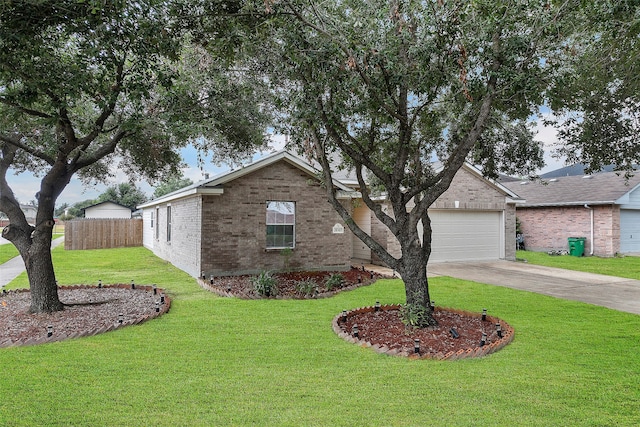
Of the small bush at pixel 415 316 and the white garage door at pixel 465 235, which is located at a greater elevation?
the white garage door at pixel 465 235

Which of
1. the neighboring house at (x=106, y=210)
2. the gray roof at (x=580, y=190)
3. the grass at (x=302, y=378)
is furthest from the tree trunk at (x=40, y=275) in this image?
the neighboring house at (x=106, y=210)

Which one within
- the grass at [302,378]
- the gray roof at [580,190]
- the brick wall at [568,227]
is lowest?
the grass at [302,378]

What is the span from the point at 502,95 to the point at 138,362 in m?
6.78

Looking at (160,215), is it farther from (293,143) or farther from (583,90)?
(583,90)

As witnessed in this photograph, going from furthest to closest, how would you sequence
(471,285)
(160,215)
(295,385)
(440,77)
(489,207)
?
(160,215)
(489,207)
(471,285)
(440,77)
(295,385)

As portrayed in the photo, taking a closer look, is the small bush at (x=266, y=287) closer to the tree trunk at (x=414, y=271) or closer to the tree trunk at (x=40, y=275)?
the tree trunk at (x=414, y=271)

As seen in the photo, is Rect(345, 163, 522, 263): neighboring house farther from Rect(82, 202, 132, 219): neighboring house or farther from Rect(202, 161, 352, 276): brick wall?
Rect(82, 202, 132, 219): neighboring house

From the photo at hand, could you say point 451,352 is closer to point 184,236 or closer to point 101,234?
point 184,236

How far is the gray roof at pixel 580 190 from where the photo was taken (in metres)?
19.6

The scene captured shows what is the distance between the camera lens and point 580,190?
2177 cm

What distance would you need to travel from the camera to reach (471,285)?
11.1 metres

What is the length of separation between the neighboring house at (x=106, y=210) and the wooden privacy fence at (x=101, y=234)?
18.3 m

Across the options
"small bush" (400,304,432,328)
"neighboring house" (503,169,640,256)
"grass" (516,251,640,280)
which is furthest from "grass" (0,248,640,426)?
"neighboring house" (503,169,640,256)

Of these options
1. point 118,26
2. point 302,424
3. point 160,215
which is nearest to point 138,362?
point 302,424
